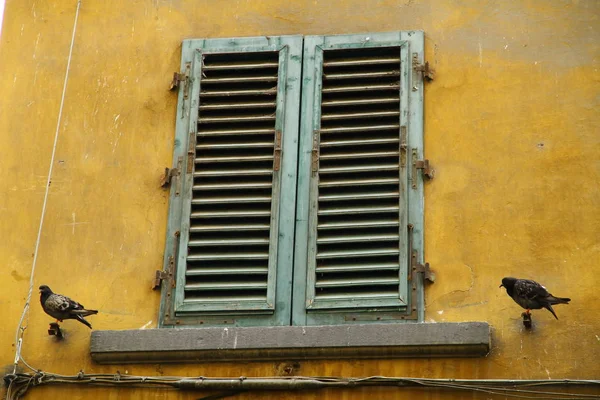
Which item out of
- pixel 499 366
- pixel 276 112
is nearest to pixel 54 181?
pixel 276 112

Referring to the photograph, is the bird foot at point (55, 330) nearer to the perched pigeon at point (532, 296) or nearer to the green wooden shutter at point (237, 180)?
the green wooden shutter at point (237, 180)

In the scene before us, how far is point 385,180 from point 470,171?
64 cm

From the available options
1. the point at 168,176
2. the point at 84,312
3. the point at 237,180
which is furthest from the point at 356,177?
the point at 84,312

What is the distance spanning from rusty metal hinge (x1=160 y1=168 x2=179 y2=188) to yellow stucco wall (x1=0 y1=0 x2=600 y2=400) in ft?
0.25

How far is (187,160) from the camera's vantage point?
11.5 metres

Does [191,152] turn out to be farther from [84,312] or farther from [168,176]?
[84,312]

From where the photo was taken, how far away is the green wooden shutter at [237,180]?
10914 millimetres

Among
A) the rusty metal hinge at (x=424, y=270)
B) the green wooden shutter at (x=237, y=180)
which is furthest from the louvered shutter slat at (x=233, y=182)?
the rusty metal hinge at (x=424, y=270)

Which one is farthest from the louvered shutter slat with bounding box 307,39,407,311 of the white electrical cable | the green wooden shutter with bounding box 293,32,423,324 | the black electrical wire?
the white electrical cable

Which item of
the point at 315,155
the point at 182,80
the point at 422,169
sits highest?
the point at 182,80

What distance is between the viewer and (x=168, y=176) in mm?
11430

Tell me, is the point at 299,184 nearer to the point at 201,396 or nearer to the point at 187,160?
the point at 187,160

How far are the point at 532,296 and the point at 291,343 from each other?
5.58 feet

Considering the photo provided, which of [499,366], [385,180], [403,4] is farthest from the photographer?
[403,4]
